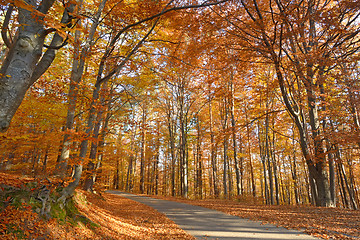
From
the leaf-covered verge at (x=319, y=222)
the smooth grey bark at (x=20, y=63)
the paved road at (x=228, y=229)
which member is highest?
A: the smooth grey bark at (x=20, y=63)

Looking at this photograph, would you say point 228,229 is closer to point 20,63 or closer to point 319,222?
point 319,222

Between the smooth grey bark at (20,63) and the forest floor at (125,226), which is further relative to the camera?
the forest floor at (125,226)

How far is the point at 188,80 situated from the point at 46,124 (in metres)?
12.1

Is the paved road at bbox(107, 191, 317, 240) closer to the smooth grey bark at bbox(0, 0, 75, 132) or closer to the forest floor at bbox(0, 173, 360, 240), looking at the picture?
the forest floor at bbox(0, 173, 360, 240)

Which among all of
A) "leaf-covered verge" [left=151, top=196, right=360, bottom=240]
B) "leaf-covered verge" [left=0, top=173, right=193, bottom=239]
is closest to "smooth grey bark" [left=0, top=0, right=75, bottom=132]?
"leaf-covered verge" [left=0, top=173, right=193, bottom=239]

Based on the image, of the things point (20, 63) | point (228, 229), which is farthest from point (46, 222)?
point (228, 229)

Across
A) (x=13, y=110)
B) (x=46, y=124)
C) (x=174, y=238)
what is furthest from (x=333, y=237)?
(x=46, y=124)

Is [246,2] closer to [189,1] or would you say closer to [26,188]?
[189,1]

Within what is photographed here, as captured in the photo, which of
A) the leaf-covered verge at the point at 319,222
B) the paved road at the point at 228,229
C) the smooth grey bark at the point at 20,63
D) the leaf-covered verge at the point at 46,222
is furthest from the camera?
the paved road at the point at 228,229

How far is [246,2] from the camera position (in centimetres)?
877

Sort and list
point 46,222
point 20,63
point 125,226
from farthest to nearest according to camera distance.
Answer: point 125,226, point 46,222, point 20,63

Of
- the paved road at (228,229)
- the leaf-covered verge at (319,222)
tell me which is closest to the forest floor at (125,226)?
the leaf-covered verge at (319,222)

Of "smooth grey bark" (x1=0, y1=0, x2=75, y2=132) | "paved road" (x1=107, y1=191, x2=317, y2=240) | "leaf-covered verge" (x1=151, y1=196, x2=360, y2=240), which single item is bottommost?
"paved road" (x1=107, y1=191, x2=317, y2=240)

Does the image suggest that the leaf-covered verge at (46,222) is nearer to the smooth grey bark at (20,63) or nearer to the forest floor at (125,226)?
the forest floor at (125,226)
